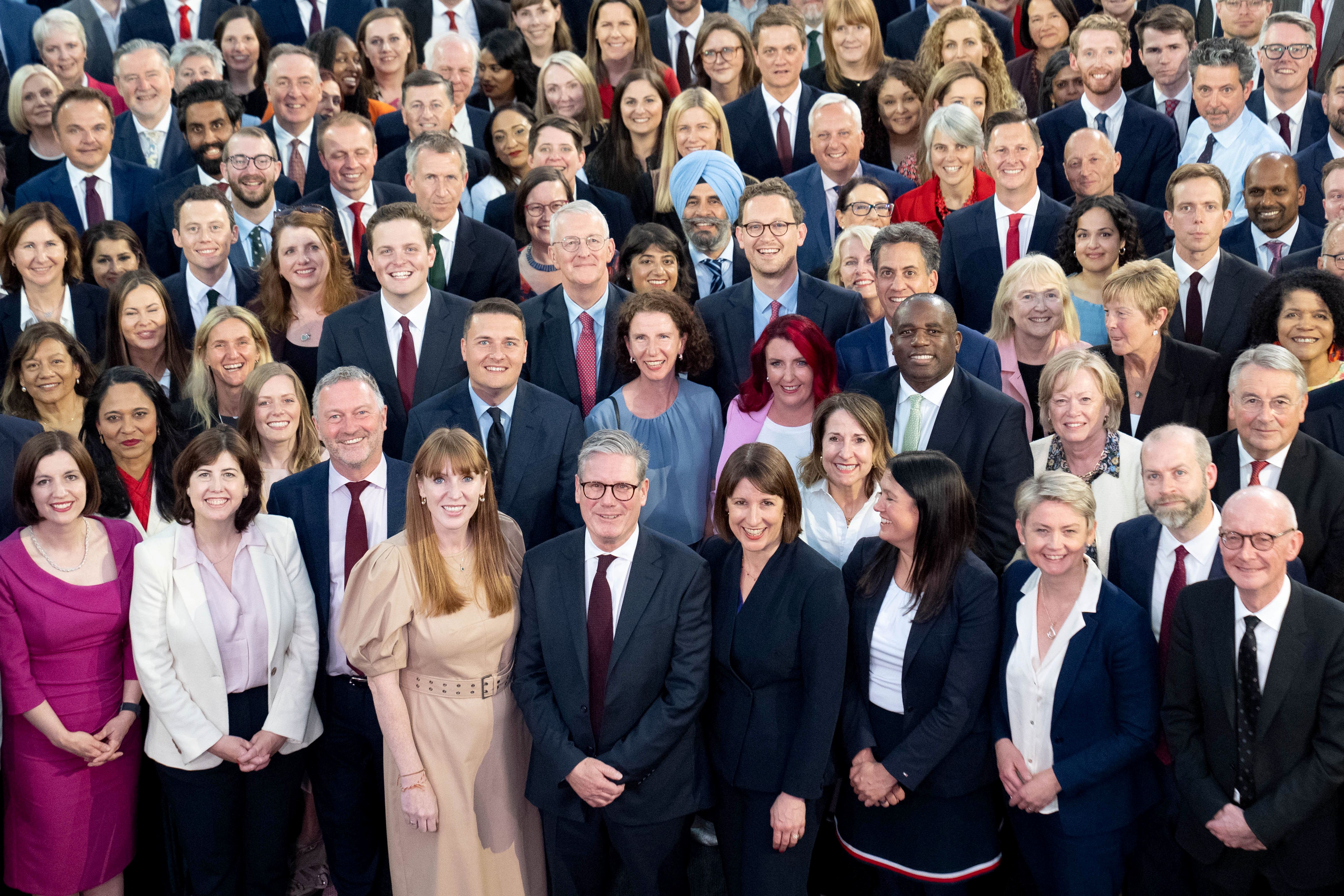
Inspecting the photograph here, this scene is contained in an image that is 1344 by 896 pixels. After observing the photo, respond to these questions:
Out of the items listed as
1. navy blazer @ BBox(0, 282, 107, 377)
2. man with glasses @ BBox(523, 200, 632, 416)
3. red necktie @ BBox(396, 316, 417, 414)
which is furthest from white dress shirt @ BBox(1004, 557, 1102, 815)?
navy blazer @ BBox(0, 282, 107, 377)

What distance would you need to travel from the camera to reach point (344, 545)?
454 cm

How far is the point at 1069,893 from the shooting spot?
397 centimetres

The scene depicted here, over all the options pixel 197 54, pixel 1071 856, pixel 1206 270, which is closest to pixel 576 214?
pixel 1206 270

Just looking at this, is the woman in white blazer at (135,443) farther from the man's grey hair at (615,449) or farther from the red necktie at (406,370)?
the man's grey hair at (615,449)

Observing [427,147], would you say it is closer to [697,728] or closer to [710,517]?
[710,517]

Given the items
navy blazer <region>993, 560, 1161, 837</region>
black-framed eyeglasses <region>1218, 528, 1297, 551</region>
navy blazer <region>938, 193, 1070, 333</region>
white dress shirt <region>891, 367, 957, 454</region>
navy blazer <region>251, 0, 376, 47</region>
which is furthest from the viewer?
navy blazer <region>251, 0, 376, 47</region>

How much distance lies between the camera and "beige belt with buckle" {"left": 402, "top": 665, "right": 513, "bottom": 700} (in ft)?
13.3

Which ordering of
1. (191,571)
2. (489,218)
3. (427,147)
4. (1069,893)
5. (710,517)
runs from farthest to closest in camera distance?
1. (489,218)
2. (427,147)
3. (710,517)
4. (191,571)
5. (1069,893)

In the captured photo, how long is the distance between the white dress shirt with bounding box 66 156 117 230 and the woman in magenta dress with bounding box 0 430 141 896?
300 cm

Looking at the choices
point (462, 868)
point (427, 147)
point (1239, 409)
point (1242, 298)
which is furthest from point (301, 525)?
point (1242, 298)

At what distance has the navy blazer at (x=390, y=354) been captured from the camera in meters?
5.31

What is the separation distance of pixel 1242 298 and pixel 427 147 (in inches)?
142

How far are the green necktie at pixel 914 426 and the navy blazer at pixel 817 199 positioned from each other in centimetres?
182

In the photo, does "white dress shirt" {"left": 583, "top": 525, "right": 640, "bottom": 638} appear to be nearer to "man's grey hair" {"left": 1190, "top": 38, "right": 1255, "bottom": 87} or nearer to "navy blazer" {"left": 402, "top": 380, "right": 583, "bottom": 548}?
"navy blazer" {"left": 402, "top": 380, "right": 583, "bottom": 548}
